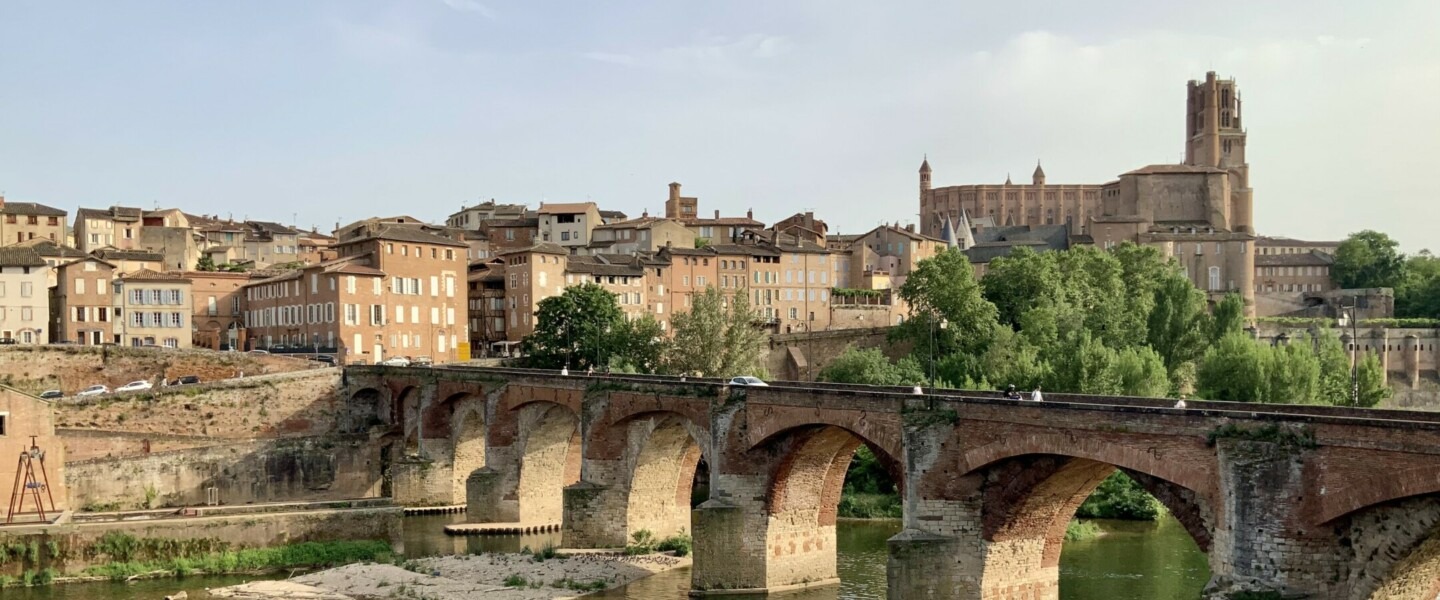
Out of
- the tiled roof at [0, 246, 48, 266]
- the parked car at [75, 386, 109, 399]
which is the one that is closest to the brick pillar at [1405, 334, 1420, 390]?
the parked car at [75, 386, 109, 399]

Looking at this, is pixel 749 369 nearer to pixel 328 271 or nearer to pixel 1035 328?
pixel 1035 328

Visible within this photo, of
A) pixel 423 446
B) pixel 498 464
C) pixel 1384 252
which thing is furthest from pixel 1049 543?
pixel 1384 252

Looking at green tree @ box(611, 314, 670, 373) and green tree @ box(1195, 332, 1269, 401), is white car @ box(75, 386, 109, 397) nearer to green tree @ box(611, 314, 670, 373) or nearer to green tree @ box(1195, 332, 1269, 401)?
green tree @ box(611, 314, 670, 373)

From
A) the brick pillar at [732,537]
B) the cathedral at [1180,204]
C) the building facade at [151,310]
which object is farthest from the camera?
the cathedral at [1180,204]

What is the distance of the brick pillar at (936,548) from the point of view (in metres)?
32.3

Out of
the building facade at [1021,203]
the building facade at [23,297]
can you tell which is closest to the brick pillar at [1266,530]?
the building facade at [23,297]

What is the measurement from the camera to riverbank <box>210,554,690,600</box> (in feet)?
133

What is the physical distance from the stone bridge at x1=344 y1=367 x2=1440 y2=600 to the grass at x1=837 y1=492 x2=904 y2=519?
30.0 ft

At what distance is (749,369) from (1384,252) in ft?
292

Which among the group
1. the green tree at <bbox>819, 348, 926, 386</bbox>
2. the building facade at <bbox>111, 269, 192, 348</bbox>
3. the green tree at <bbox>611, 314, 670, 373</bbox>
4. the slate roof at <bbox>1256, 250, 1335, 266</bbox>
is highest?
the slate roof at <bbox>1256, 250, 1335, 266</bbox>

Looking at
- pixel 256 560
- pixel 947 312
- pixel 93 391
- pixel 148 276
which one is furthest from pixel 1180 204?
pixel 256 560

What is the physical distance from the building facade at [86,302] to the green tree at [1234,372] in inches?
2619

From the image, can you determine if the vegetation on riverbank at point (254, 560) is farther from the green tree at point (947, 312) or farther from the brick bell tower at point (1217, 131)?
the brick bell tower at point (1217, 131)

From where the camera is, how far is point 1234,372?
70.4 meters
